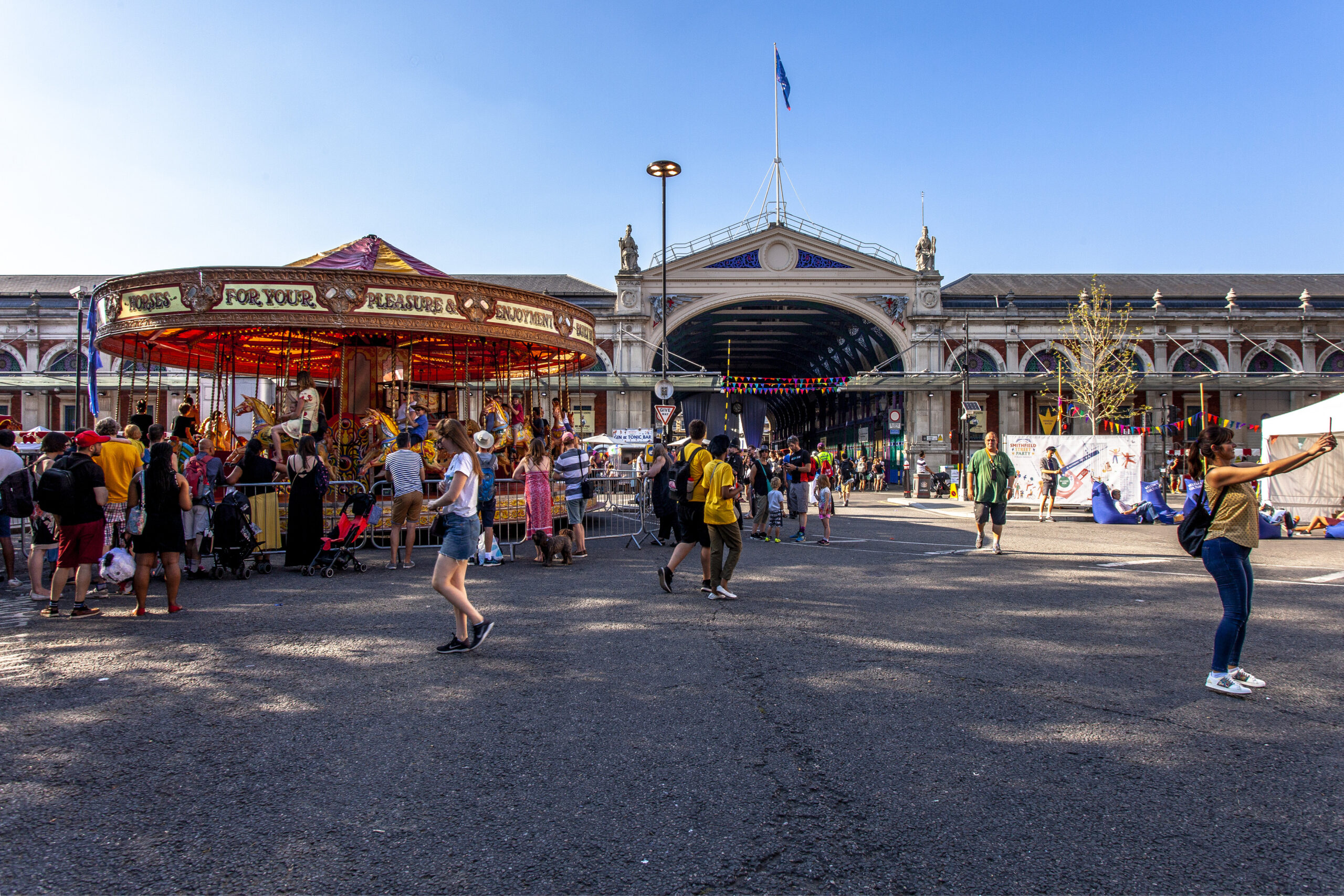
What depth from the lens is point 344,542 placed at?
998cm

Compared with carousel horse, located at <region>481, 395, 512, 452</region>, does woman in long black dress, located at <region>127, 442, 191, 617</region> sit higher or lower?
lower

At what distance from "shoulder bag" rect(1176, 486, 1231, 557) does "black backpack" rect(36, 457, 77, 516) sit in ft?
29.5

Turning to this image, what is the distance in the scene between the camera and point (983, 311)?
39719 mm

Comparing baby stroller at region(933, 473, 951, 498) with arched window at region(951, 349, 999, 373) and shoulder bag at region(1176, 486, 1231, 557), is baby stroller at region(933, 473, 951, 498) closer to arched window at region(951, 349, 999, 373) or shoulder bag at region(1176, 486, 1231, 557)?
arched window at region(951, 349, 999, 373)

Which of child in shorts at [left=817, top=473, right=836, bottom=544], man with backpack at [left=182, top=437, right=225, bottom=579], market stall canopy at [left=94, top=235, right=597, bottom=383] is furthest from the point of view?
child in shorts at [left=817, top=473, right=836, bottom=544]

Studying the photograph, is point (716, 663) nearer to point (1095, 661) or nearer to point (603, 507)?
point (1095, 661)

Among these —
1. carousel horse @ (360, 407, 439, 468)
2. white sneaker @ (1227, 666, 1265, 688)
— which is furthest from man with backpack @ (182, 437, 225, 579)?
white sneaker @ (1227, 666, 1265, 688)

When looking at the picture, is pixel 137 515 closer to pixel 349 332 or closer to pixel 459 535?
pixel 459 535

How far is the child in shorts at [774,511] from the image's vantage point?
1467cm

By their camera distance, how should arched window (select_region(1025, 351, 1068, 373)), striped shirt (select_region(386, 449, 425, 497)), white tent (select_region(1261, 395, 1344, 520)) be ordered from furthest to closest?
arched window (select_region(1025, 351, 1068, 373)) → white tent (select_region(1261, 395, 1344, 520)) → striped shirt (select_region(386, 449, 425, 497))

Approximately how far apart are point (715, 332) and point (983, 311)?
555 inches

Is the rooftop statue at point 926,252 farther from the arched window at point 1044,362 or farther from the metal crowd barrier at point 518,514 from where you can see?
the metal crowd barrier at point 518,514

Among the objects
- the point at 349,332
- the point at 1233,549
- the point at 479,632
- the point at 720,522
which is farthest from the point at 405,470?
the point at 1233,549

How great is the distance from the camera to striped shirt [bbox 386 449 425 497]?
33.5 feet
